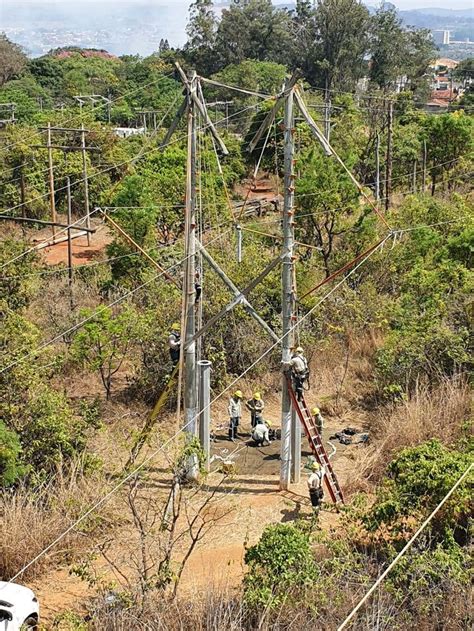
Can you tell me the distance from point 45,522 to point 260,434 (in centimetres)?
521

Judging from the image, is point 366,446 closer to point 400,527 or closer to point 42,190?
Result: point 400,527

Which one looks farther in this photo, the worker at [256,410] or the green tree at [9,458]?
the worker at [256,410]

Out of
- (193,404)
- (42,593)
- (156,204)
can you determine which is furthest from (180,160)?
(42,593)

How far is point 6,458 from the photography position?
1182 centimetres

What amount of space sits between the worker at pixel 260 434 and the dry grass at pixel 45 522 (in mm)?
3831

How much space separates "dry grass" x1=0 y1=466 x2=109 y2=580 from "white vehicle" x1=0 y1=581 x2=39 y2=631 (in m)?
1.66

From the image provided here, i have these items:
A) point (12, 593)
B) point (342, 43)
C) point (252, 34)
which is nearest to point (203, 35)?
point (252, 34)

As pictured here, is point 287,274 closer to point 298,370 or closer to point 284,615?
point 298,370

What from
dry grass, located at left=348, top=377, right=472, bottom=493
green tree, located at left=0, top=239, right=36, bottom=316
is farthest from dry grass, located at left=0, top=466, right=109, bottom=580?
green tree, located at left=0, top=239, right=36, bottom=316

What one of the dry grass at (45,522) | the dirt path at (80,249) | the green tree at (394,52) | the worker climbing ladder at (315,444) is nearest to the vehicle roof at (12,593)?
the dry grass at (45,522)

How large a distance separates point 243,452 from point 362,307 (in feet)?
18.9

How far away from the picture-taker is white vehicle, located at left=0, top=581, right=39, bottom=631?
897 cm

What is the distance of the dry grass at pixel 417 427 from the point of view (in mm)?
13789

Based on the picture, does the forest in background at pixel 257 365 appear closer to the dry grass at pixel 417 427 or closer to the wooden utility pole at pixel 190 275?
the dry grass at pixel 417 427
